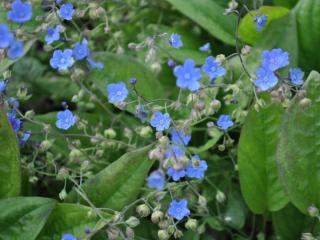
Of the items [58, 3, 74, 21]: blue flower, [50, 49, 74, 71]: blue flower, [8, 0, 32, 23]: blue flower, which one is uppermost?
[8, 0, 32, 23]: blue flower

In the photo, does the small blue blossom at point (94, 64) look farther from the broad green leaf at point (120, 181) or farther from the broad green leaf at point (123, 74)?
the broad green leaf at point (120, 181)

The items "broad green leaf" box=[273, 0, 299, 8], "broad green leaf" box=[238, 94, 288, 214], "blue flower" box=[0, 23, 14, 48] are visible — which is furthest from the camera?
"broad green leaf" box=[273, 0, 299, 8]

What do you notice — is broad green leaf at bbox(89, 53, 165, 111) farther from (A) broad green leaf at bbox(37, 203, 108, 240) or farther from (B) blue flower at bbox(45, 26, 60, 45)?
(A) broad green leaf at bbox(37, 203, 108, 240)

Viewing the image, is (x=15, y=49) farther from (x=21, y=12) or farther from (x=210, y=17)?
(x=210, y=17)

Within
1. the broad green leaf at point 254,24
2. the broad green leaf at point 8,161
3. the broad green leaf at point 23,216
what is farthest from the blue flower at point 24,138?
the broad green leaf at point 254,24

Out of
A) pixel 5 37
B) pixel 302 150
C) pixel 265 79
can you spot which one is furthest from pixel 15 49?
pixel 302 150

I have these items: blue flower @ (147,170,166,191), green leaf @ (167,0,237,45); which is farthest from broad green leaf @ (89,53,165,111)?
blue flower @ (147,170,166,191)
